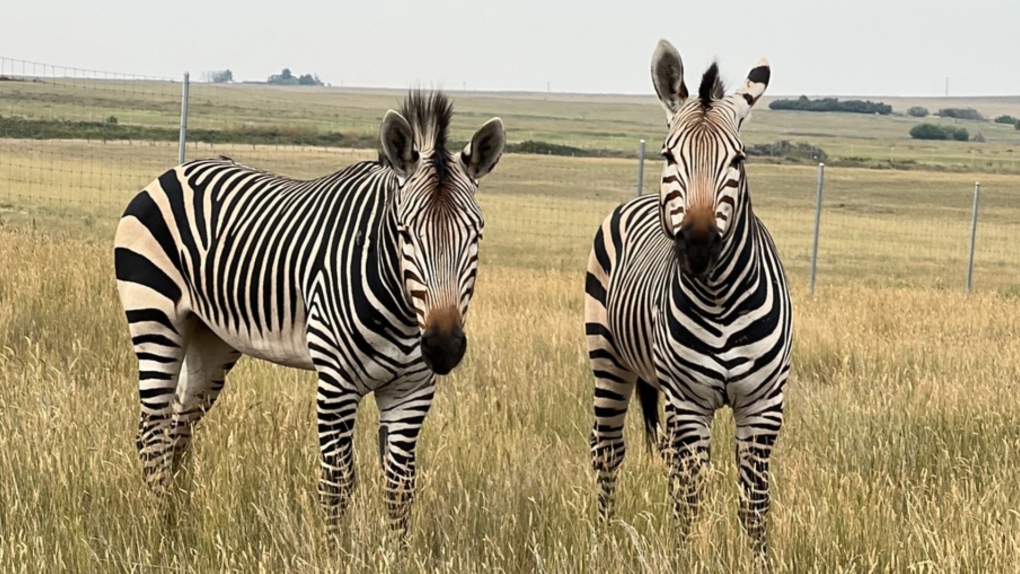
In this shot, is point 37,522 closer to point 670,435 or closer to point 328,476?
point 328,476

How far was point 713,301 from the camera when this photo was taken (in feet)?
14.2

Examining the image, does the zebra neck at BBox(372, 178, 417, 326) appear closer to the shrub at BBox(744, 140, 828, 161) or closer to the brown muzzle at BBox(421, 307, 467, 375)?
the brown muzzle at BBox(421, 307, 467, 375)

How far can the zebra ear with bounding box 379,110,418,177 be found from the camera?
4094 mm

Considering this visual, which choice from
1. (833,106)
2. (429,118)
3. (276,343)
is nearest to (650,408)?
(276,343)

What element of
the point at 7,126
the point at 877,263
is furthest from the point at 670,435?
the point at 7,126

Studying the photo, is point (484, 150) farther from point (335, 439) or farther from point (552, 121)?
point (552, 121)

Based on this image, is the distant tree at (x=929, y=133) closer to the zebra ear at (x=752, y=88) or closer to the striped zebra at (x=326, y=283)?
the zebra ear at (x=752, y=88)

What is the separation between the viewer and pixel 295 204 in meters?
4.98

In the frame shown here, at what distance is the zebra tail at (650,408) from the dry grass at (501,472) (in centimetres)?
29

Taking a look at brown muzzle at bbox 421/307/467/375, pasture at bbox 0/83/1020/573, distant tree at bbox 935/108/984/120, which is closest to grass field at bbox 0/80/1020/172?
distant tree at bbox 935/108/984/120

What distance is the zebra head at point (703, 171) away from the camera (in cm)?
398

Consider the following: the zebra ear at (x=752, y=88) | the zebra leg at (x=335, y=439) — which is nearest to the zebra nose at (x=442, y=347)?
the zebra leg at (x=335, y=439)

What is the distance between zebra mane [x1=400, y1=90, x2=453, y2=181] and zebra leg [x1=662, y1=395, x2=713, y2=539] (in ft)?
4.55

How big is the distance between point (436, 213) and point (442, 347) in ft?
1.68
